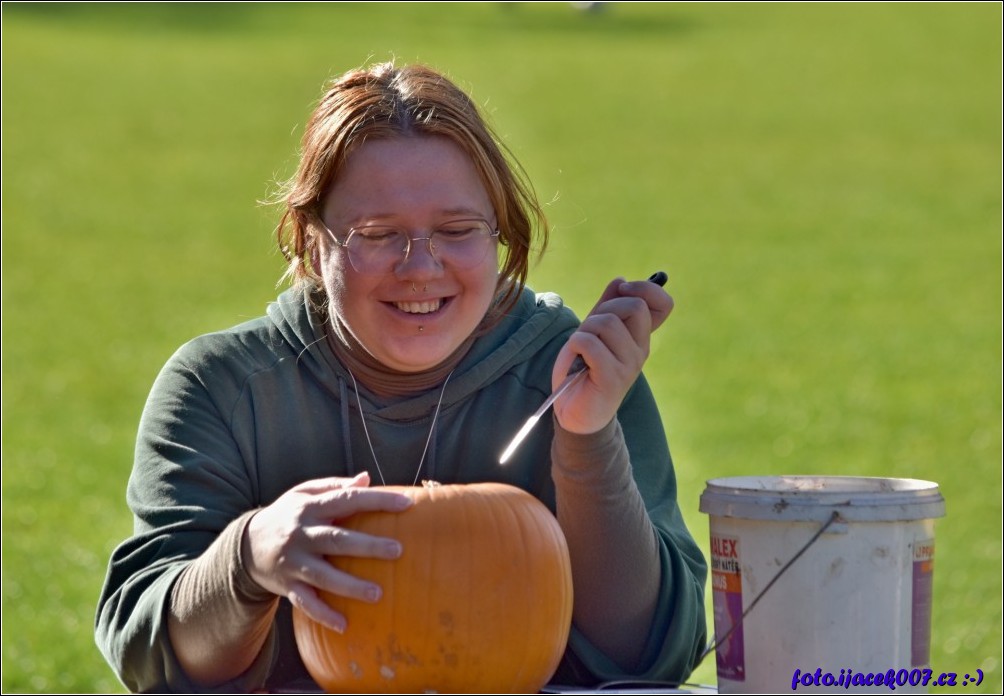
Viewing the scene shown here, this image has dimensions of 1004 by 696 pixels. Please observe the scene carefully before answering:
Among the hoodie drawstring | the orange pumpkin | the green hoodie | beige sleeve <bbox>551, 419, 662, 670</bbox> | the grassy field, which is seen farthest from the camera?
the grassy field

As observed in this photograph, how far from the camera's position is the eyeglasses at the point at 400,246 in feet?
9.01

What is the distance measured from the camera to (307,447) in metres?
2.93

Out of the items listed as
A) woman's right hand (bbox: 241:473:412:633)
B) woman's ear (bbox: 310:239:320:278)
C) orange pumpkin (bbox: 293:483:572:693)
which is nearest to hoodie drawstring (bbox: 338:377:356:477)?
woman's ear (bbox: 310:239:320:278)

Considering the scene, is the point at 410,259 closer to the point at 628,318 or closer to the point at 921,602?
the point at 628,318

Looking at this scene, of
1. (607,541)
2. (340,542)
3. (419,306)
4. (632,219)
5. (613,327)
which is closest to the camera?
(340,542)

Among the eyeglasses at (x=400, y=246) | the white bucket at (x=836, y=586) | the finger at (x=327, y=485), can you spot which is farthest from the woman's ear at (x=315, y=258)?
the white bucket at (x=836, y=586)

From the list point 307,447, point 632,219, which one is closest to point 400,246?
point 307,447

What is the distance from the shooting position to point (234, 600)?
2391mm

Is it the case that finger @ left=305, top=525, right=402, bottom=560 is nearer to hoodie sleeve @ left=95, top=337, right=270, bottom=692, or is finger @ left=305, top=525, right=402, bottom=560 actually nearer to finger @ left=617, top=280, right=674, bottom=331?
hoodie sleeve @ left=95, top=337, right=270, bottom=692

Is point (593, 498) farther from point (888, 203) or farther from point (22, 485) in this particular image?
point (888, 203)

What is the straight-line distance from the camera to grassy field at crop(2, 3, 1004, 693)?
10516mm

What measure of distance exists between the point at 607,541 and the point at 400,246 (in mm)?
620

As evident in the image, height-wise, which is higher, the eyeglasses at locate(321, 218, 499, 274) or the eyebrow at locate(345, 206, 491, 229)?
the eyebrow at locate(345, 206, 491, 229)

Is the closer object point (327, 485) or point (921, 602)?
point (327, 485)
